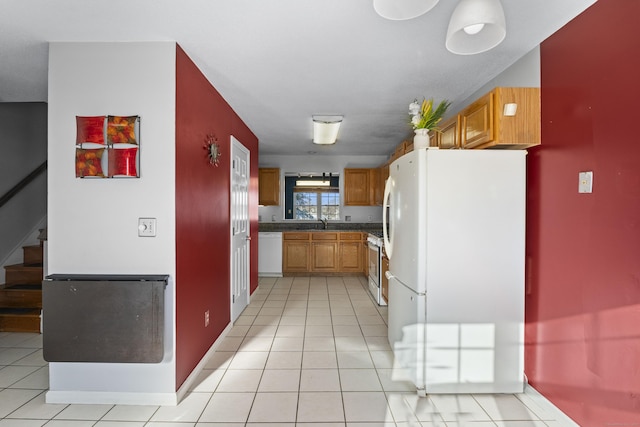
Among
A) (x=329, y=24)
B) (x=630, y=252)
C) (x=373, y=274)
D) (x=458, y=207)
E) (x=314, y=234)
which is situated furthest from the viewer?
(x=314, y=234)

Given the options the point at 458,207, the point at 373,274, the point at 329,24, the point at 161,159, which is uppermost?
the point at 329,24

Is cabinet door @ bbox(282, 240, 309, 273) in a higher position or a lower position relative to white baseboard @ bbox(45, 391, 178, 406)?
higher

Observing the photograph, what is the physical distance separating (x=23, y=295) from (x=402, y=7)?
4493mm

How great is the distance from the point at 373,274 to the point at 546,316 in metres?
2.72

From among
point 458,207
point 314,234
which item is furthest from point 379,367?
point 314,234

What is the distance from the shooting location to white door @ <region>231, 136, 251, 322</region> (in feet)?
11.9

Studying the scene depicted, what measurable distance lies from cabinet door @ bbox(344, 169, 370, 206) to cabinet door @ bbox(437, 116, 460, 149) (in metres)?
3.43

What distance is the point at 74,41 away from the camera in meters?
2.11

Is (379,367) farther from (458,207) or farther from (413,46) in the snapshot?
(413,46)

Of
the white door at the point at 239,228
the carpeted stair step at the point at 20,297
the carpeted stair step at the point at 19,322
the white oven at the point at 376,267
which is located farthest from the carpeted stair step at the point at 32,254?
the white oven at the point at 376,267

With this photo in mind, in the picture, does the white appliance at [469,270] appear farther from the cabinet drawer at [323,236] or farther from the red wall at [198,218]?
the cabinet drawer at [323,236]

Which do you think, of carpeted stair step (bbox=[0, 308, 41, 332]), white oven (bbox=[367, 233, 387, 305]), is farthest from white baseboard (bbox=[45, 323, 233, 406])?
white oven (bbox=[367, 233, 387, 305])

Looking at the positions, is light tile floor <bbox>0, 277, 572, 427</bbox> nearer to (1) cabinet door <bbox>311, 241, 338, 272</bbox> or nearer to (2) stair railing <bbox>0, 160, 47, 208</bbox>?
(2) stair railing <bbox>0, 160, 47, 208</bbox>

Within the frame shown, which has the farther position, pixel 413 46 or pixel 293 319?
pixel 293 319
